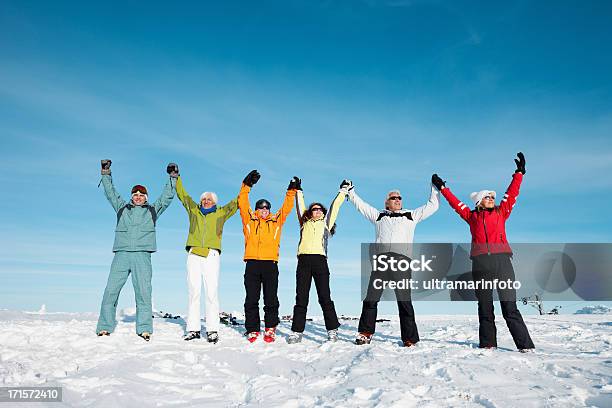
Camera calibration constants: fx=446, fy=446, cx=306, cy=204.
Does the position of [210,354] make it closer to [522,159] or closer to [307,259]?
[307,259]

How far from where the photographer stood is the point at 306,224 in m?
7.84

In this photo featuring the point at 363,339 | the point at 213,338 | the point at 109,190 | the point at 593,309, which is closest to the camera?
the point at 363,339

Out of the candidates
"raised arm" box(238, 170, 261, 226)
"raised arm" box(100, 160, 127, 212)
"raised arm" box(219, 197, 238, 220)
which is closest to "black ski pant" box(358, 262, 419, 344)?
"raised arm" box(238, 170, 261, 226)

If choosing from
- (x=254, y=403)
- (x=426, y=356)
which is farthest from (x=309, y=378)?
(x=426, y=356)

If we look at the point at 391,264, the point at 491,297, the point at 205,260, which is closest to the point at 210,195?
the point at 205,260

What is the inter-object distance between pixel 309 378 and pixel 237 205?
Result: 12.2 feet

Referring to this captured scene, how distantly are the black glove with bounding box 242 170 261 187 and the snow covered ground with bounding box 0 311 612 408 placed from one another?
8.97 feet

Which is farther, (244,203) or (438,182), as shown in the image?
(244,203)

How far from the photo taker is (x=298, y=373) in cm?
550

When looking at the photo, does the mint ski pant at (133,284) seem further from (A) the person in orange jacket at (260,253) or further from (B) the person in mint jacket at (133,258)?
(A) the person in orange jacket at (260,253)

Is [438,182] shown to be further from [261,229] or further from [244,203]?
[244,203]

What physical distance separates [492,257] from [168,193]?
224 inches

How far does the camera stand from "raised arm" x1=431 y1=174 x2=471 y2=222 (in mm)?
7281

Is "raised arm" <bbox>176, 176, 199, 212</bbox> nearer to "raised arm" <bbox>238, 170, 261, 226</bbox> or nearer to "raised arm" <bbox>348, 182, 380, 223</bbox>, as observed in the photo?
"raised arm" <bbox>238, 170, 261, 226</bbox>
